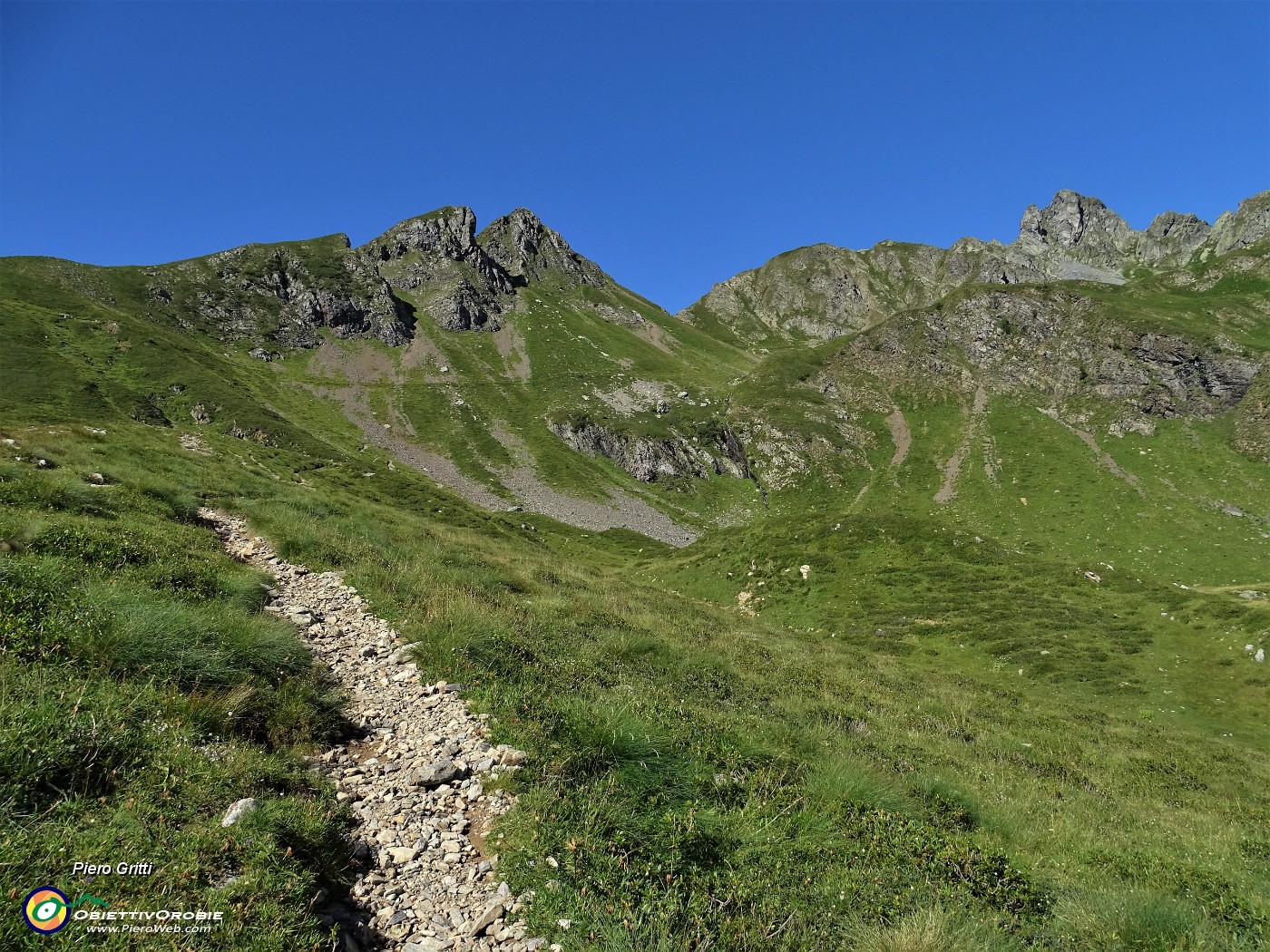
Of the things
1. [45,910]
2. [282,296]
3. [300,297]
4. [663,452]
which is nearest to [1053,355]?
[663,452]

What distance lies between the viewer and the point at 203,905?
13.7ft

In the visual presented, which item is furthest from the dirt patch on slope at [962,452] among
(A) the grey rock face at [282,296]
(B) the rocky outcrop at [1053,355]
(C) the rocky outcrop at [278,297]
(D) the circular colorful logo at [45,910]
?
(A) the grey rock face at [282,296]

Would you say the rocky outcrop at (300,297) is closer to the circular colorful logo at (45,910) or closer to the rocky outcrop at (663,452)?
the rocky outcrop at (663,452)

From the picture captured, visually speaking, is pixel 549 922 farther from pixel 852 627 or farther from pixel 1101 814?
pixel 852 627

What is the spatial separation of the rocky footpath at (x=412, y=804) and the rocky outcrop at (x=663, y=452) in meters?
105

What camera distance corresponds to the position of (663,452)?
11800cm

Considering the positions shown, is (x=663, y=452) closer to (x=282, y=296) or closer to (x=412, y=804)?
(x=412, y=804)

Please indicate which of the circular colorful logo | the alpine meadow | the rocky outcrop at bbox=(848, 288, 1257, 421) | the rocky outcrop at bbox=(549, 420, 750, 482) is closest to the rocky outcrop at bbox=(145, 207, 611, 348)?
the rocky outcrop at bbox=(549, 420, 750, 482)

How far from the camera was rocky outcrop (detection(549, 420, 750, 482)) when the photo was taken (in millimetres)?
→ 114562

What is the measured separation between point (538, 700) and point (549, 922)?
3852mm

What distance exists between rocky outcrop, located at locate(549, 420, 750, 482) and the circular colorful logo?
111 metres

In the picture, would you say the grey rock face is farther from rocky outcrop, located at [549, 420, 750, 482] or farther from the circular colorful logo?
the circular colorful logo

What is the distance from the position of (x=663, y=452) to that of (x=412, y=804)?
112301 mm

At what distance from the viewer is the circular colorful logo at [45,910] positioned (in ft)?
11.9
